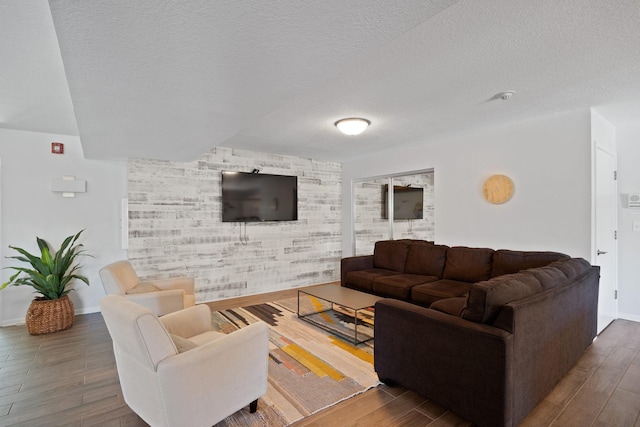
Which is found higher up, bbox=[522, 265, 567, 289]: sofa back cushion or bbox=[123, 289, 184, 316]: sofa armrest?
bbox=[522, 265, 567, 289]: sofa back cushion

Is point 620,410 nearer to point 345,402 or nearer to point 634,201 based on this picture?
point 345,402

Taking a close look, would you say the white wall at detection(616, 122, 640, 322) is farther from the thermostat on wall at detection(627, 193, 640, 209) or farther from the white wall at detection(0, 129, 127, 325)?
the white wall at detection(0, 129, 127, 325)

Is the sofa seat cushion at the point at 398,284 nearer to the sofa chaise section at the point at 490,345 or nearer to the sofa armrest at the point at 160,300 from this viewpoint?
the sofa chaise section at the point at 490,345

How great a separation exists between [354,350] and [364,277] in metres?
1.59

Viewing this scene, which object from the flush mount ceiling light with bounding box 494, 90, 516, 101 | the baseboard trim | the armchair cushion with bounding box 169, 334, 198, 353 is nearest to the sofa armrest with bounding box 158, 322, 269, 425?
the armchair cushion with bounding box 169, 334, 198, 353

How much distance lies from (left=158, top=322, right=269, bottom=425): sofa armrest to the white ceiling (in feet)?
5.18

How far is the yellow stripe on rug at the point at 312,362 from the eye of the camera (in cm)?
252

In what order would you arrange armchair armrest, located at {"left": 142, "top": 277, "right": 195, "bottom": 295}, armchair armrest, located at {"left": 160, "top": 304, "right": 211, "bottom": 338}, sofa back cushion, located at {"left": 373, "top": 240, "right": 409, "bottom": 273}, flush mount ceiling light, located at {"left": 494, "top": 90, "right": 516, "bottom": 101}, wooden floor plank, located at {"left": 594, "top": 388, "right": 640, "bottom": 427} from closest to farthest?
1. wooden floor plank, located at {"left": 594, "top": 388, "right": 640, "bottom": 427}
2. armchair armrest, located at {"left": 160, "top": 304, "right": 211, "bottom": 338}
3. flush mount ceiling light, located at {"left": 494, "top": 90, "right": 516, "bottom": 101}
4. armchair armrest, located at {"left": 142, "top": 277, "right": 195, "bottom": 295}
5. sofa back cushion, located at {"left": 373, "top": 240, "right": 409, "bottom": 273}

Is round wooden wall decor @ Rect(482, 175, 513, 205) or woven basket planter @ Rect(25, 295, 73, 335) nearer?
woven basket planter @ Rect(25, 295, 73, 335)

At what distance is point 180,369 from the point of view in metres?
1.57

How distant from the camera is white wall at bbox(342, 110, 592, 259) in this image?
10.8ft

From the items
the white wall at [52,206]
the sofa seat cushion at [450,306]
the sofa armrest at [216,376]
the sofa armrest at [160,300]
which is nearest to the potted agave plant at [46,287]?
the white wall at [52,206]

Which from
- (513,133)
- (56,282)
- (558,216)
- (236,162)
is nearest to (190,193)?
(236,162)

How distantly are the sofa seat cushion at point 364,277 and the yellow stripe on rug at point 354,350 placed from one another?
132 centimetres
